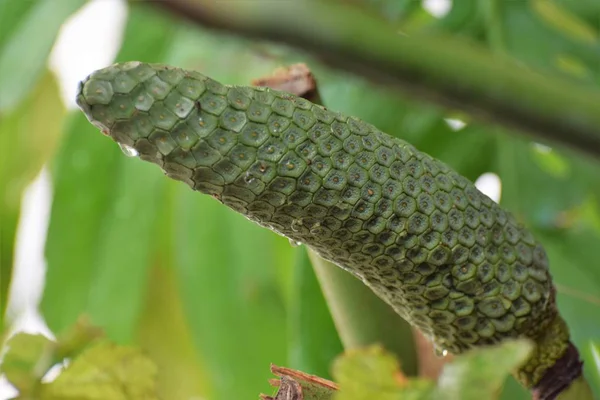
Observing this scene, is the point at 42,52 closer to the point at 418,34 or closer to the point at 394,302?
the point at 394,302

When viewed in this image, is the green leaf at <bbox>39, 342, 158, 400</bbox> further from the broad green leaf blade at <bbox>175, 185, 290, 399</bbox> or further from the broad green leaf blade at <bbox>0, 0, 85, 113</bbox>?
the broad green leaf blade at <bbox>175, 185, 290, 399</bbox>

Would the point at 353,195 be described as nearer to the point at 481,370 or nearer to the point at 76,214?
the point at 481,370

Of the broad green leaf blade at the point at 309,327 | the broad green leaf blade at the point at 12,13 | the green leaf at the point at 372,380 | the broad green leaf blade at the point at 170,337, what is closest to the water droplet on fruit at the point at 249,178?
the green leaf at the point at 372,380

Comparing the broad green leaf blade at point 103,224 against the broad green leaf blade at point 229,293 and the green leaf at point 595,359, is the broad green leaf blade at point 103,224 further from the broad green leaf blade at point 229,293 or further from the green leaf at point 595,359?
the green leaf at point 595,359

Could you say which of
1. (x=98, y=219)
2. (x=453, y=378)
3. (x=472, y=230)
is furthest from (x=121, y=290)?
→ (x=453, y=378)

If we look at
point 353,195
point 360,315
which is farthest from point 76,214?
point 353,195

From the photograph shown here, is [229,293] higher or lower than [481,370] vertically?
lower
